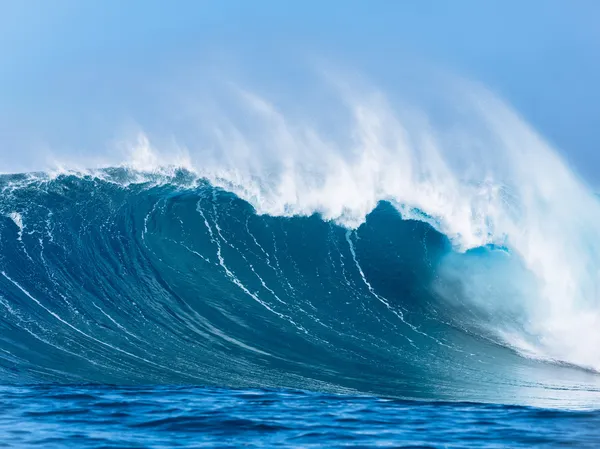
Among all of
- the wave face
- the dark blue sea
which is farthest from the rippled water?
the wave face

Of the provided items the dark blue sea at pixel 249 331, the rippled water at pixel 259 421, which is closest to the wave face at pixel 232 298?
the dark blue sea at pixel 249 331

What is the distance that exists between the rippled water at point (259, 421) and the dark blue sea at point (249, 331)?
0.03 m

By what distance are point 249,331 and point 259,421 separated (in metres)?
4.03

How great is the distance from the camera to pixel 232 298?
36.8 ft

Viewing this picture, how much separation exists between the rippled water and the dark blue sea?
0.03 metres

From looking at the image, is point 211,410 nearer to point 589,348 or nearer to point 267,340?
point 267,340

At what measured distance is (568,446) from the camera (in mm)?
5234

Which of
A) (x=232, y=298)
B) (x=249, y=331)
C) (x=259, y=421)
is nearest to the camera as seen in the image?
(x=259, y=421)

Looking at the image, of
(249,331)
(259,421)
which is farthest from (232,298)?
(259,421)

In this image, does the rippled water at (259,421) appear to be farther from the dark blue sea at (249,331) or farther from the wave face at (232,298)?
the wave face at (232,298)

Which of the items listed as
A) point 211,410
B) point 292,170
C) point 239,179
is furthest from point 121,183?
point 211,410

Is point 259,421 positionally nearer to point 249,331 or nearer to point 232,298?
point 249,331

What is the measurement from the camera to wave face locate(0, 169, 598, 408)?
869cm

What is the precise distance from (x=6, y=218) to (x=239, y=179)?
4999 mm
